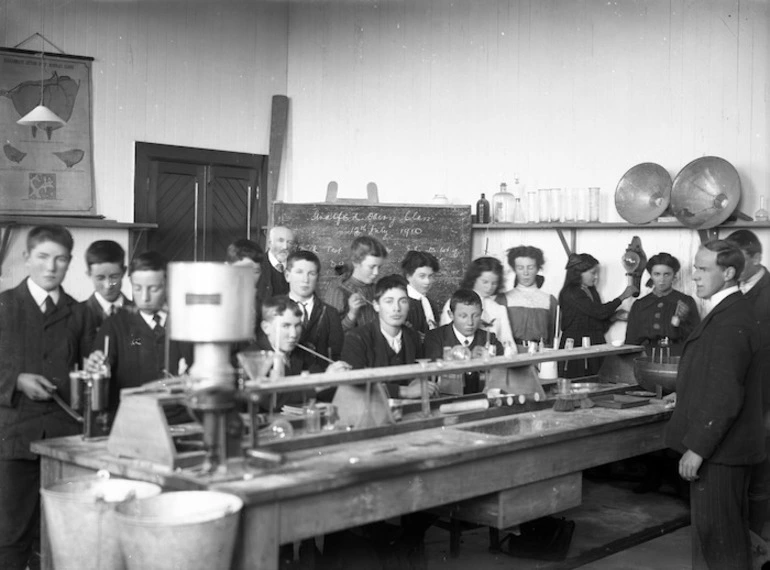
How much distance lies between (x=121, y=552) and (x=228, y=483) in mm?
383

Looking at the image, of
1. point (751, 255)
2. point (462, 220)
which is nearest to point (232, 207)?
point (462, 220)

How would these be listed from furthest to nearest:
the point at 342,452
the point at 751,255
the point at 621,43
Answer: the point at 621,43 → the point at 751,255 → the point at 342,452

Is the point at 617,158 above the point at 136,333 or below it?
above

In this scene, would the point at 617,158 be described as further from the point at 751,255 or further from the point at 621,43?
the point at 751,255

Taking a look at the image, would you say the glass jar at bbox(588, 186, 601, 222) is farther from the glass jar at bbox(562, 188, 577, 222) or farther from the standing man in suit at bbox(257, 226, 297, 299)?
the standing man in suit at bbox(257, 226, 297, 299)

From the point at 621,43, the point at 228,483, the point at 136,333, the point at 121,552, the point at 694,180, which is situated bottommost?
the point at 121,552

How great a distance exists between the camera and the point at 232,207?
8.75 meters

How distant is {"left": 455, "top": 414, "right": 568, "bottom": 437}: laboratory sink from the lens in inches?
163

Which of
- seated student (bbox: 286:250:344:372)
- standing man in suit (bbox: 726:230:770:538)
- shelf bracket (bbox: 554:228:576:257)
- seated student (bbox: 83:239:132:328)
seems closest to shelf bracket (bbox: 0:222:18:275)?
seated student (bbox: 83:239:132:328)

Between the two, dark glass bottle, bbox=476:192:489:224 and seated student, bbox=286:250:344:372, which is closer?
seated student, bbox=286:250:344:372

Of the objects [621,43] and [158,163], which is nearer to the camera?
[621,43]

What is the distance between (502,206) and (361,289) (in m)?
2.36

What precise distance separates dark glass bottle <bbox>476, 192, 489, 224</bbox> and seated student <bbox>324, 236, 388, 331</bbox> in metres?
1.90

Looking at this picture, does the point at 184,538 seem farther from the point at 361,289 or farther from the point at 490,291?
the point at 490,291
